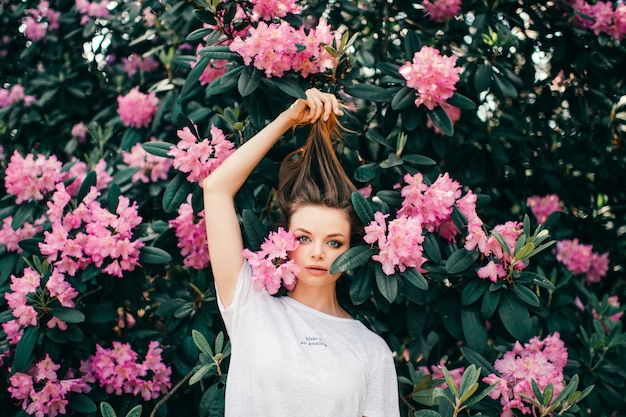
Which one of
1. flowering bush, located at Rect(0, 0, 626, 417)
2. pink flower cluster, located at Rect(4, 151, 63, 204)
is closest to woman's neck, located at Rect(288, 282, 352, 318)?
flowering bush, located at Rect(0, 0, 626, 417)

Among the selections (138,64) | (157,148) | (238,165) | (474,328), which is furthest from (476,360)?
(138,64)

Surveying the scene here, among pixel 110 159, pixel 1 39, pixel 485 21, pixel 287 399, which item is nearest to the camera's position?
pixel 287 399

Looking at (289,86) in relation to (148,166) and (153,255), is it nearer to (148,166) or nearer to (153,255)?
(153,255)

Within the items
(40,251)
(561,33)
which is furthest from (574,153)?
(40,251)

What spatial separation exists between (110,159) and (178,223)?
751 mm

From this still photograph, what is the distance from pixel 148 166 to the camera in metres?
2.39

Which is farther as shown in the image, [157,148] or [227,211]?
[157,148]

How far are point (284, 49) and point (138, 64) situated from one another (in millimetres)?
1377

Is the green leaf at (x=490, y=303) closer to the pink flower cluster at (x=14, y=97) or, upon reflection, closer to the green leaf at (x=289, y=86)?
the green leaf at (x=289, y=86)

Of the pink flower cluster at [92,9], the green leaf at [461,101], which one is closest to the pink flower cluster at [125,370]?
the green leaf at [461,101]

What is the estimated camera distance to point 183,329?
213cm

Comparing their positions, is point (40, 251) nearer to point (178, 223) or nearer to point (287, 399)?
point (178, 223)

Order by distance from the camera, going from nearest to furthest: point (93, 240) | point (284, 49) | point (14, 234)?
point (284, 49), point (93, 240), point (14, 234)

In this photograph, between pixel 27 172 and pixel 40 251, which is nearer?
pixel 40 251
